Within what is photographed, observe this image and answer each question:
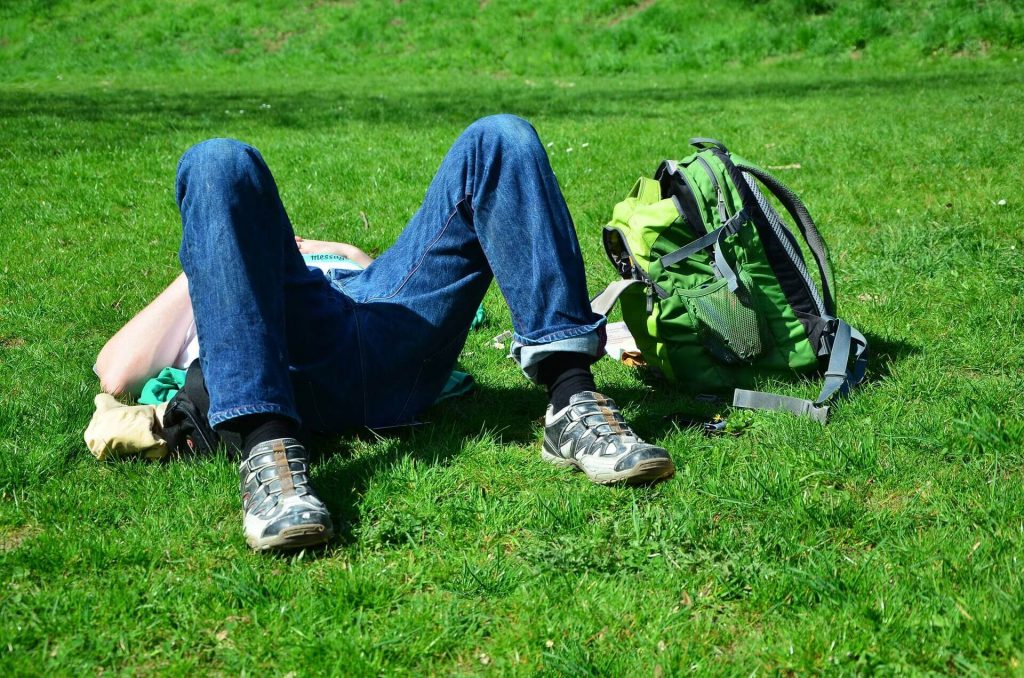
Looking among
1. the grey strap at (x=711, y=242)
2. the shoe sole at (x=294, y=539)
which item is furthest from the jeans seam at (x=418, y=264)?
the grey strap at (x=711, y=242)

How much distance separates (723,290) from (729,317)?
100 mm

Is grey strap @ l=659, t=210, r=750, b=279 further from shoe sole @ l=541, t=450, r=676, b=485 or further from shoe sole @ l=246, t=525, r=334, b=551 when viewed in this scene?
shoe sole @ l=246, t=525, r=334, b=551

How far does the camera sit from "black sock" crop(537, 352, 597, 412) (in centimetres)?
289

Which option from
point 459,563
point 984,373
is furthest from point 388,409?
point 984,373

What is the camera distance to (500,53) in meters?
17.5

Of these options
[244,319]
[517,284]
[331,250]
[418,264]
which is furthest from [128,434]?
[331,250]

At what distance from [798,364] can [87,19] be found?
22.1 metres

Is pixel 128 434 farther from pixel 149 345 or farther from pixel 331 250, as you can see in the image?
pixel 331 250

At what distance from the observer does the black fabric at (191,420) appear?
288 cm

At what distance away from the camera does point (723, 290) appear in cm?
351

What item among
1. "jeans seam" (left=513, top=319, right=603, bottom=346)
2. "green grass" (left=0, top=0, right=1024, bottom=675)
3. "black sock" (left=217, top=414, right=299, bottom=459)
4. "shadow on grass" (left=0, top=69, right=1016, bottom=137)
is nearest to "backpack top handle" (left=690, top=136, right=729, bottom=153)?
"green grass" (left=0, top=0, right=1024, bottom=675)

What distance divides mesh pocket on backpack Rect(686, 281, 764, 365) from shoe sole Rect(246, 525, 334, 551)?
1.67 metres

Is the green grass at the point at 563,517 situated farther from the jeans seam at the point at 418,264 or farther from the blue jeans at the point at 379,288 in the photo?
the jeans seam at the point at 418,264

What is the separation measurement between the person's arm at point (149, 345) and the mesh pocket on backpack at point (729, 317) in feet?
6.05
